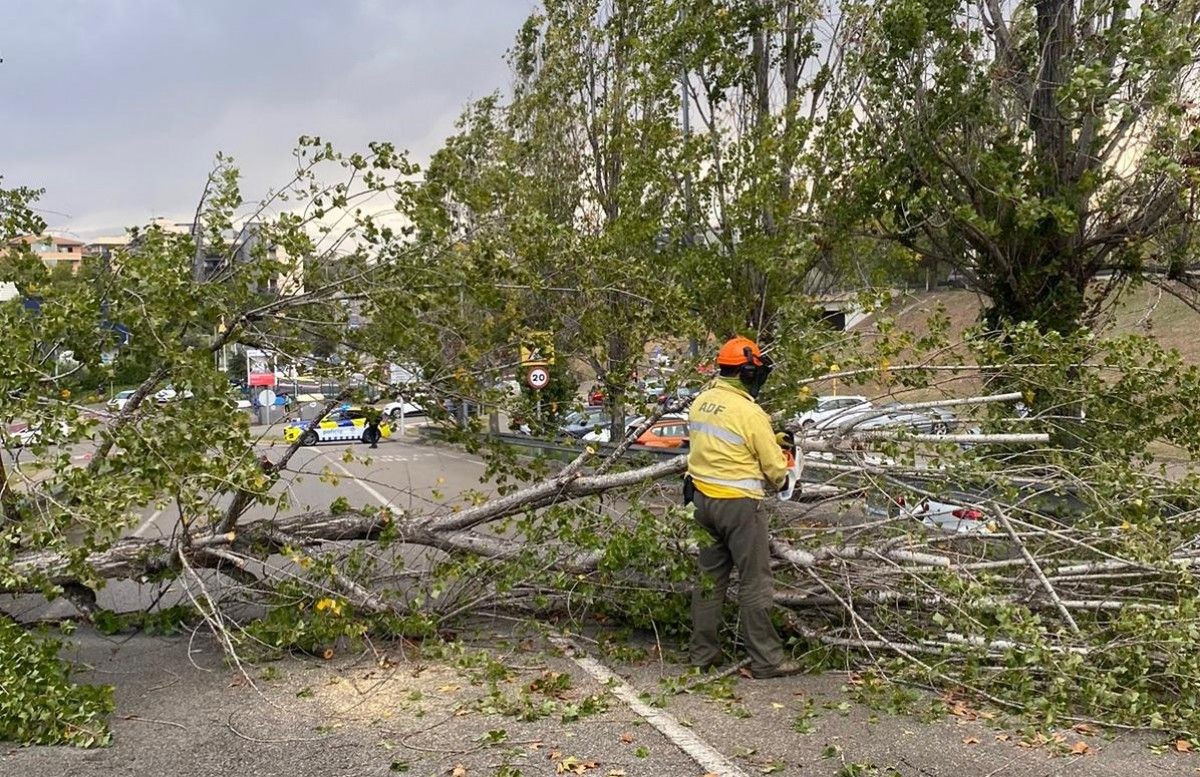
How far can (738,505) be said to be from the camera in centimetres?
535

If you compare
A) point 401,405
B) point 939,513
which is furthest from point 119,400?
point 939,513

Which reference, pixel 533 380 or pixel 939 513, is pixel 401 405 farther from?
pixel 939 513

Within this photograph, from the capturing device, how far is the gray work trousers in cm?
534

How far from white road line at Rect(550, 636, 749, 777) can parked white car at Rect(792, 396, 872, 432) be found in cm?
180

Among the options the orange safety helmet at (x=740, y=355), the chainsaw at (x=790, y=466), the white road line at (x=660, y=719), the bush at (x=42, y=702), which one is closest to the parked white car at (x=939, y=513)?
the chainsaw at (x=790, y=466)

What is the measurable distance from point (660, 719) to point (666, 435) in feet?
11.8

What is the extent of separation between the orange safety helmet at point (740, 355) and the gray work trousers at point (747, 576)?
0.73 metres

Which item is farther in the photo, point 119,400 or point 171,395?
point 119,400

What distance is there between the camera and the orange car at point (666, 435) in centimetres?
706

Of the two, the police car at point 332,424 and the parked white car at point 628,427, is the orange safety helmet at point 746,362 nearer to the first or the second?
the parked white car at point 628,427

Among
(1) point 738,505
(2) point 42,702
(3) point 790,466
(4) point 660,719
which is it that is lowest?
(4) point 660,719

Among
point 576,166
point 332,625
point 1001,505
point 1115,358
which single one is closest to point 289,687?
point 332,625

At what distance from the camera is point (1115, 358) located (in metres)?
6.49

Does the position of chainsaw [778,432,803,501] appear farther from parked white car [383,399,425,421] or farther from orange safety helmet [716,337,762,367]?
parked white car [383,399,425,421]
